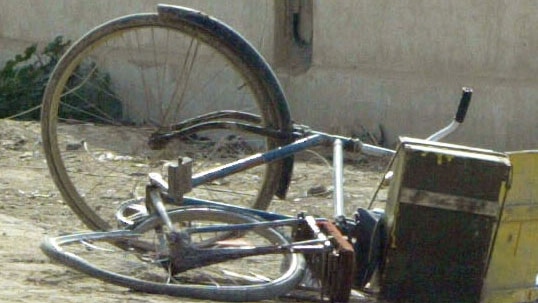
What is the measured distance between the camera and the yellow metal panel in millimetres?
4168

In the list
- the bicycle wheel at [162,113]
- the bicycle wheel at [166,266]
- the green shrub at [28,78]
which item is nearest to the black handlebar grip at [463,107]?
the bicycle wheel at [162,113]

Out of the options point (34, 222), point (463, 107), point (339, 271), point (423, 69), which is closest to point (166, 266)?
point (339, 271)

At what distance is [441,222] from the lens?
4.08 meters

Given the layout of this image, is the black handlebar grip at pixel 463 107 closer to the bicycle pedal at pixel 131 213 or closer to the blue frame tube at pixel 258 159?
the blue frame tube at pixel 258 159

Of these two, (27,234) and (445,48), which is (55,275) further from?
(445,48)

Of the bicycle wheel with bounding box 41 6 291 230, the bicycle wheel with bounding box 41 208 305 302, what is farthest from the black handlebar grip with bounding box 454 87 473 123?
the bicycle wheel with bounding box 41 208 305 302

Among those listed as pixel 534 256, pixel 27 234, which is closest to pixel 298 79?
pixel 27 234

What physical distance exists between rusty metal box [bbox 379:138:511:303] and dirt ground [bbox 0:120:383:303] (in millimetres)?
731

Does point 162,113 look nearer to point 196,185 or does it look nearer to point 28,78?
point 196,185

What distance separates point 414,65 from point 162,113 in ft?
13.0

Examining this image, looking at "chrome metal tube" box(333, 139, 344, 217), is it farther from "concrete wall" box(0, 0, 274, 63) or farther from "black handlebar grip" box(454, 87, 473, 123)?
"concrete wall" box(0, 0, 274, 63)

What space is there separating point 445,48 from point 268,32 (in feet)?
4.12

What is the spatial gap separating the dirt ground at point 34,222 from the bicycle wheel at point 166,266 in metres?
0.07

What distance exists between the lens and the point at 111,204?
5.64 metres
